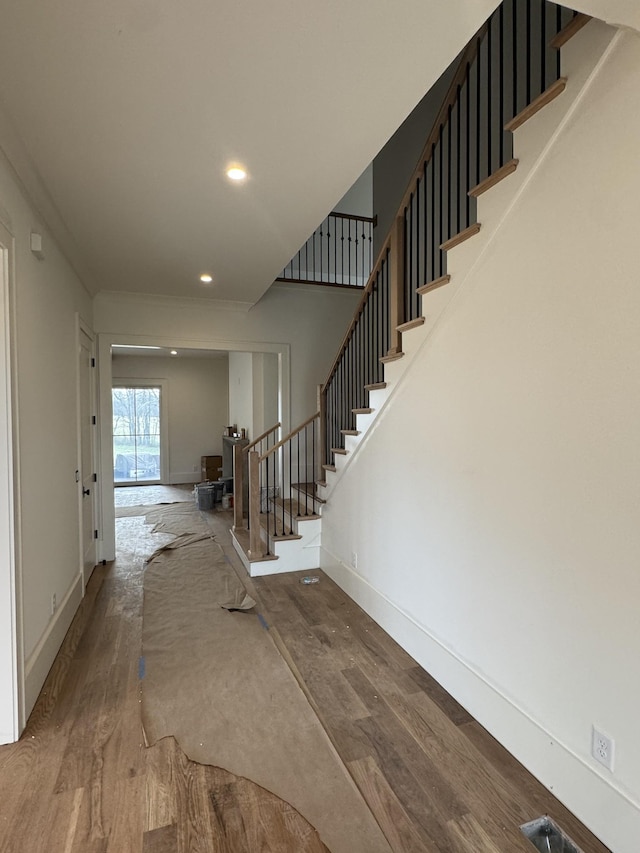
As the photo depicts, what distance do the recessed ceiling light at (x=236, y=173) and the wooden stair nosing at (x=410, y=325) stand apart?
1.21 metres

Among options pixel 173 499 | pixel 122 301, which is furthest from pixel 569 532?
pixel 173 499

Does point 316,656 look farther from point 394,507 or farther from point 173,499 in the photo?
point 173,499

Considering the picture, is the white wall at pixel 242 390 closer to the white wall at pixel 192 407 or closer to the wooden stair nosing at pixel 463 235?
the white wall at pixel 192 407

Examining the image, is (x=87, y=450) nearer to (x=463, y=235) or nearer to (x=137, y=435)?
(x=463, y=235)

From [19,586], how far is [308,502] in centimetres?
287

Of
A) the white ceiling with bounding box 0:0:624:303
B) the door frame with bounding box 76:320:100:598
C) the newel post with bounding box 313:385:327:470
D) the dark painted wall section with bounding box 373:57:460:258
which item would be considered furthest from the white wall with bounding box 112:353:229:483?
the white ceiling with bounding box 0:0:624:303

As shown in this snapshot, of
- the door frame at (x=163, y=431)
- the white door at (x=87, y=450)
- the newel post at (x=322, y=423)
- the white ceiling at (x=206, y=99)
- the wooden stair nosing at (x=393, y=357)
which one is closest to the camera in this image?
the white ceiling at (x=206, y=99)

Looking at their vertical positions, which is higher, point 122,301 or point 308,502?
point 122,301

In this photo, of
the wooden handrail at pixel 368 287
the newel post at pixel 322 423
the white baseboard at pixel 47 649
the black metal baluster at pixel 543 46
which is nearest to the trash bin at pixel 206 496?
the newel post at pixel 322 423

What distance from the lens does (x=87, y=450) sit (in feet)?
13.4

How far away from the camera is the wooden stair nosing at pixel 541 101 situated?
1670 millimetres

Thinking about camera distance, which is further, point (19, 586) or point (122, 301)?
point (122, 301)

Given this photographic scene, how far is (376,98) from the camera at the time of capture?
1779mm

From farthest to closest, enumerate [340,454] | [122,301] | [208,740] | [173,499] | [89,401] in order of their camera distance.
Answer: [173,499]
[122,301]
[89,401]
[340,454]
[208,740]
